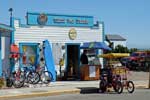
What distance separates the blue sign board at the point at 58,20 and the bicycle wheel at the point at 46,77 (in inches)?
131

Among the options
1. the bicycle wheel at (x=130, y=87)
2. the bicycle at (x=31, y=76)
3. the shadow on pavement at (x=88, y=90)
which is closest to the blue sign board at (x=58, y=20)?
the bicycle at (x=31, y=76)

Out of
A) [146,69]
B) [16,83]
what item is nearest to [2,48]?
[16,83]

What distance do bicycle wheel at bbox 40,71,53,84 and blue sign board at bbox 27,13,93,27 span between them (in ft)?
10.9

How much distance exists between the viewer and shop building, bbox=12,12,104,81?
26266 millimetres

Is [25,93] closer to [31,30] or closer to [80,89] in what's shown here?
[80,89]

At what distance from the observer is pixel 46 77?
24.6 meters

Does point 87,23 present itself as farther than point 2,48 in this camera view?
Yes

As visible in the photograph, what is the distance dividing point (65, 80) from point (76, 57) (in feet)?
6.71

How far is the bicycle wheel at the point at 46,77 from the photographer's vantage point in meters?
23.9

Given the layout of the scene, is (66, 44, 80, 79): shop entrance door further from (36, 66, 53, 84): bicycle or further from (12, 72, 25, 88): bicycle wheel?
(12, 72, 25, 88): bicycle wheel

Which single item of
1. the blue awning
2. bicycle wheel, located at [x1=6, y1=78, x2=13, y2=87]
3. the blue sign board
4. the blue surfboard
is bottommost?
bicycle wheel, located at [x1=6, y1=78, x2=13, y2=87]

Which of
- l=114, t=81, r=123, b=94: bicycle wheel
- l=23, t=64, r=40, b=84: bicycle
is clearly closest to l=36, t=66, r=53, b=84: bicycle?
l=23, t=64, r=40, b=84: bicycle

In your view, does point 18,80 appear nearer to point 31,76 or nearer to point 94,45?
point 31,76

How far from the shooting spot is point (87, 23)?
28688 mm
